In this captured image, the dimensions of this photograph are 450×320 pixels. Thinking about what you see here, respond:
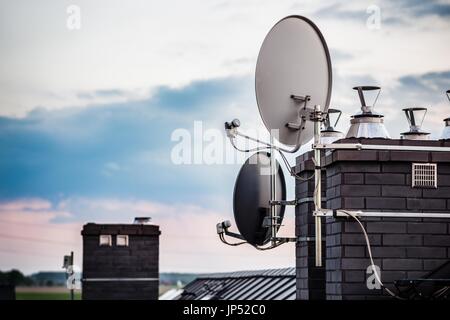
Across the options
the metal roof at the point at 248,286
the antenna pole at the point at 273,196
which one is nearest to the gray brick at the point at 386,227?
the antenna pole at the point at 273,196

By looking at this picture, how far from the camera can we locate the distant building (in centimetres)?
2403

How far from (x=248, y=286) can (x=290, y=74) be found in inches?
488

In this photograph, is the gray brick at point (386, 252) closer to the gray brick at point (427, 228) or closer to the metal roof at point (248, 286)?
the gray brick at point (427, 228)

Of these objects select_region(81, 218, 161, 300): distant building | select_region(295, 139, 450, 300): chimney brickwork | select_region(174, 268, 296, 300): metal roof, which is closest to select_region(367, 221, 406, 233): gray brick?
select_region(295, 139, 450, 300): chimney brickwork

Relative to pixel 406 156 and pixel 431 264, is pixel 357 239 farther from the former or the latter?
pixel 406 156

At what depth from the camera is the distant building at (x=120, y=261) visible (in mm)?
24031

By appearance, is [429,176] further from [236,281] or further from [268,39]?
[236,281]

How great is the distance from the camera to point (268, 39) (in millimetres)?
9750

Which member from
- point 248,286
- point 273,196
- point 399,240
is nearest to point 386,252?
point 399,240

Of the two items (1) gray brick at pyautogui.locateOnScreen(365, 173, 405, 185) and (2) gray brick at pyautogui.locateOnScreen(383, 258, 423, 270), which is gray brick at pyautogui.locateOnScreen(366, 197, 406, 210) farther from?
(2) gray brick at pyautogui.locateOnScreen(383, 258, 423, 270)

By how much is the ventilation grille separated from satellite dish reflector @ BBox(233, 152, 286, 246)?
1699mm
